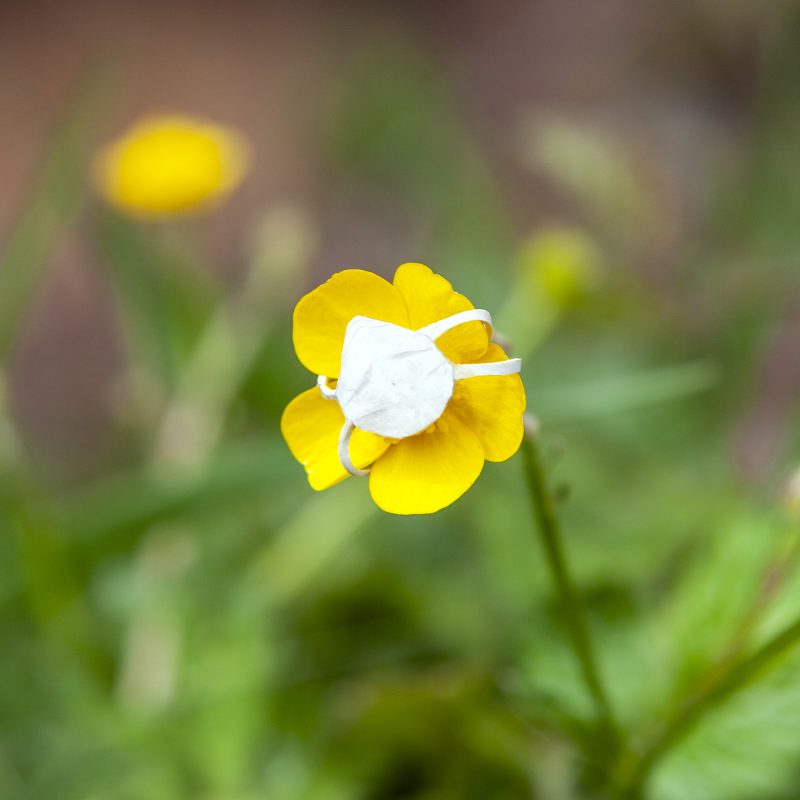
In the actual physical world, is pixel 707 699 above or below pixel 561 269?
below

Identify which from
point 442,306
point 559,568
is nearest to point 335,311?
point 442,306

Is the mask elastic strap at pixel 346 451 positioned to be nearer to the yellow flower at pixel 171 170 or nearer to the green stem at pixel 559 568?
the green stem at pixel 559 568

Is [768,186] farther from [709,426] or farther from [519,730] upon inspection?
[519,730]

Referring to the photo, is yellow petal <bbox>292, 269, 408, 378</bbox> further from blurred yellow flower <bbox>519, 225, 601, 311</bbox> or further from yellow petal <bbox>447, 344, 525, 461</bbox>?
blurred yellow flower <bbox>519, 225, 601, 311</bbox>

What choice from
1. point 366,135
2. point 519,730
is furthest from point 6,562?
point 366,135

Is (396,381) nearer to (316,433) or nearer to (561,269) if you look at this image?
(316,433)
